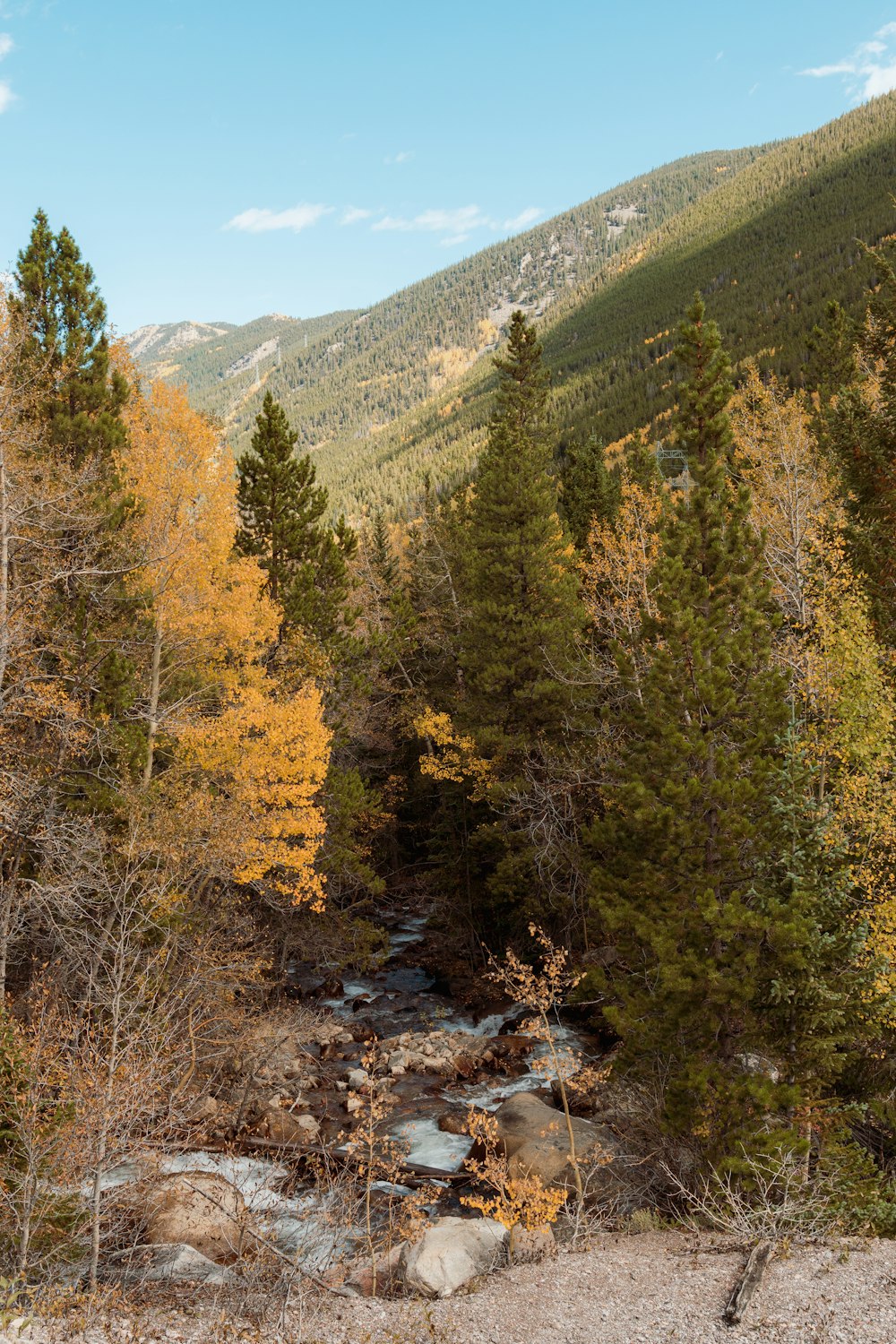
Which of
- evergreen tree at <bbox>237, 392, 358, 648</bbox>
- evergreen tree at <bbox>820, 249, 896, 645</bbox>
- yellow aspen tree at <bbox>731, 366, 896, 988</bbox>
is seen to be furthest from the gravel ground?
evergreen tree at <bbox>237, 392, 358, 648</bbox>

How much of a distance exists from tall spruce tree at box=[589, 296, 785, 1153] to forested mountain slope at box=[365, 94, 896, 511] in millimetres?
61555

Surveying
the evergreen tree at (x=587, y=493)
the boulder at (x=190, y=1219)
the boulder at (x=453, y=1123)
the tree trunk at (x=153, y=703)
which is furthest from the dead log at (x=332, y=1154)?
the evergreen tree at (x=587, y=493)

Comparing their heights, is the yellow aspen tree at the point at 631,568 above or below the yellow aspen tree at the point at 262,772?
above

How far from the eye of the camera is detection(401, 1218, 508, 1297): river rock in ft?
31.2

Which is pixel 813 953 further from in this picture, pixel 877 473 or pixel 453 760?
pixel 453 760

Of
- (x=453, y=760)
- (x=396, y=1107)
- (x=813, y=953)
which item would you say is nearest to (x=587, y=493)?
(x=453, y=760)

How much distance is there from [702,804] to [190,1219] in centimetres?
1008

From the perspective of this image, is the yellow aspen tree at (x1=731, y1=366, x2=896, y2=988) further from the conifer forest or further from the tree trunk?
the tree trunk

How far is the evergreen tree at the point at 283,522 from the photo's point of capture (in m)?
22.0

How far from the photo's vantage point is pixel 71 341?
54.5ft

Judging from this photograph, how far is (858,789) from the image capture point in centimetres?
1192

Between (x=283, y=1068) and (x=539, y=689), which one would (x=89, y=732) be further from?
(x=539, y=689)

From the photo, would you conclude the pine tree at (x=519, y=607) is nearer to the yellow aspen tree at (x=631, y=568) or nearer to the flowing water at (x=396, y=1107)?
the yellow aspen tree at (x=631, y=568)

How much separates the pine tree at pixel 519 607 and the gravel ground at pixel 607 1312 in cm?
1421
